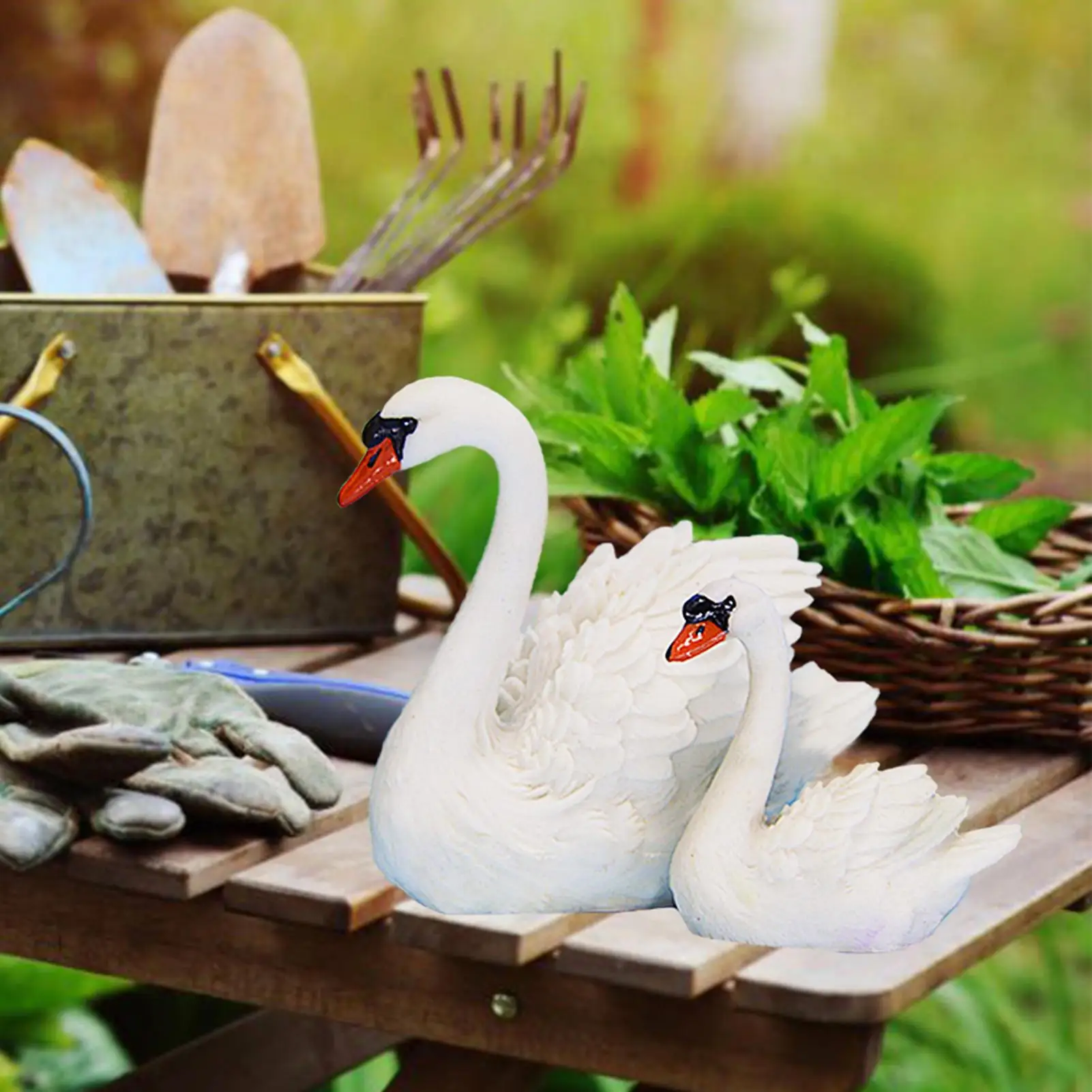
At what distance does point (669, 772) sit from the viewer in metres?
0.78

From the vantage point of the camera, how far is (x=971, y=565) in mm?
1156

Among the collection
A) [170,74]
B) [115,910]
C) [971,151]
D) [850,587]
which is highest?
[170,74]

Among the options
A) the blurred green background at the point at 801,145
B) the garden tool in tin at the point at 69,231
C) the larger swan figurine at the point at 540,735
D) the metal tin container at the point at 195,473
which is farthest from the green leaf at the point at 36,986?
the blurred green background at the point at 801,145

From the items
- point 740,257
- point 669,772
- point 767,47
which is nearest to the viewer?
point 669,772

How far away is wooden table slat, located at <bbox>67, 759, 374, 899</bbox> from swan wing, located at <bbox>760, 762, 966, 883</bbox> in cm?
29

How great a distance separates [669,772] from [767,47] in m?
4.16

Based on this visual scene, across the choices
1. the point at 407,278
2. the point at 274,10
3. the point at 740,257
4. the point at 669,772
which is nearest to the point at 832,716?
the point at 669,772

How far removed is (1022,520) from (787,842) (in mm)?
508

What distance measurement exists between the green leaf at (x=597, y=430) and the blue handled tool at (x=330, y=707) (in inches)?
6.8

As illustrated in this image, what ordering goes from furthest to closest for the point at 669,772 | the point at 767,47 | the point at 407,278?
the point at 767,47, the point at 407,278, the point at 669,772

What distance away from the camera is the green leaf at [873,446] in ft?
3.47

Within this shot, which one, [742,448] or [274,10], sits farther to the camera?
[274,10]

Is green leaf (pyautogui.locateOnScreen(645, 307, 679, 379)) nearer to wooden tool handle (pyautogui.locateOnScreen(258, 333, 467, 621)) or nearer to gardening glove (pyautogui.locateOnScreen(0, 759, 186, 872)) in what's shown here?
wooden tool handle (pyautogui.locateOnScreen(258, 333, 467, 621))

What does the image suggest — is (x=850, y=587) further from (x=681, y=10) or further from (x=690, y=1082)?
(x=681, y=10)
